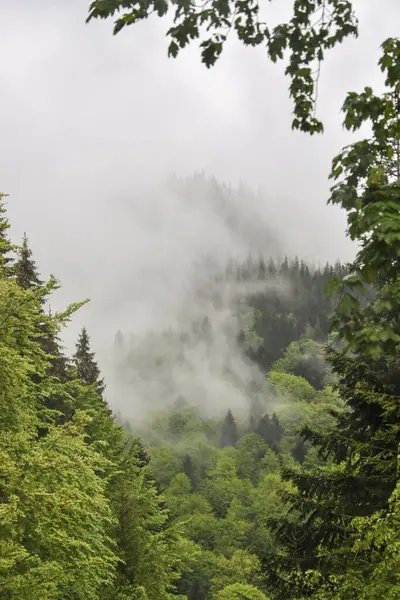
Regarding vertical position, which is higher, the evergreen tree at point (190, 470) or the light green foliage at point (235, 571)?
the evergreen tree at point (190, 470)

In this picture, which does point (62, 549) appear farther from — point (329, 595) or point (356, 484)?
point (356, 484)

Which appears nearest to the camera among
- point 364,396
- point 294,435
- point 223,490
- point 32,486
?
point 32,486

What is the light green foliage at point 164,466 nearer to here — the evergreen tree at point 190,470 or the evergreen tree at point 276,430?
the evergreen tree at point 190,470

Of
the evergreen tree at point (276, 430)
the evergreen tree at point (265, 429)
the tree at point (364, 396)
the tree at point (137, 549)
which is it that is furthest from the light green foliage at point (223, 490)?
the tree at point (364, 396)

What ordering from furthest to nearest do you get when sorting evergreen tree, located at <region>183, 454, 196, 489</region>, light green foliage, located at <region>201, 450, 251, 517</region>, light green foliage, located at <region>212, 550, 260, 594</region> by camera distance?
1. evergreen tree, located at <region>183, 454, 196, 489</region>
2. light green foliage, located at <region>201, 450, 251, 517</region>
3. light green foliage, located at <region>212, 550, 260, 594</region>

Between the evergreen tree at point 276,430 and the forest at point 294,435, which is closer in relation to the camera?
the forest at point 294,435

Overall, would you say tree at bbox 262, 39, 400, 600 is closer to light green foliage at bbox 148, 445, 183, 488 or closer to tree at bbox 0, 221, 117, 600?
tree at bbox 0, 221, 117, 600

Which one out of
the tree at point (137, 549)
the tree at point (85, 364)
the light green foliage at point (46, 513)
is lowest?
the light green foliage at point (46, 513)

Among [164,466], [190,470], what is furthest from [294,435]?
[190,470]

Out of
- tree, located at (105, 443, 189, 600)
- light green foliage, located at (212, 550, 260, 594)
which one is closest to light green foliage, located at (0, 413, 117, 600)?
tree, located at (105, 443, 189, 600)

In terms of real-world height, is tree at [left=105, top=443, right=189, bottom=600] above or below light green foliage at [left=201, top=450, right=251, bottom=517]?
below

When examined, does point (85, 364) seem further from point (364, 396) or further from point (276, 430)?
point (276, 430)

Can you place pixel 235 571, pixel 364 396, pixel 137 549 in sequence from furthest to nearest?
pixel 235 571 → pixel 137 549 → pixel 364 396

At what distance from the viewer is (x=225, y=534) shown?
89.6m
